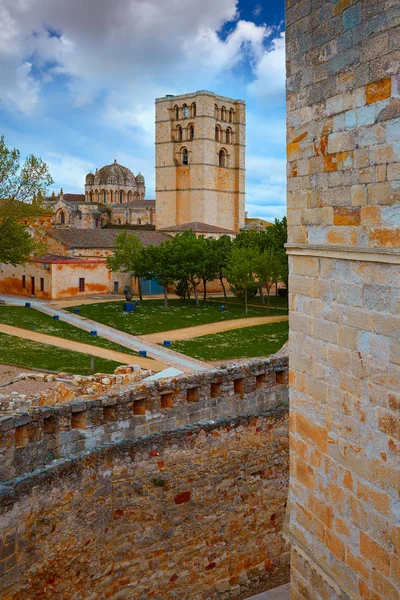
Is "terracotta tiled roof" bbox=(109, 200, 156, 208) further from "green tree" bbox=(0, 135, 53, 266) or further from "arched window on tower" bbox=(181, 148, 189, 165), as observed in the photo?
"green tree" bbox=(0, 135, 53, 266)

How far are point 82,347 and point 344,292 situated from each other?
19936 millimetres

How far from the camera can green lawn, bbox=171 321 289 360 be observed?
2327cm

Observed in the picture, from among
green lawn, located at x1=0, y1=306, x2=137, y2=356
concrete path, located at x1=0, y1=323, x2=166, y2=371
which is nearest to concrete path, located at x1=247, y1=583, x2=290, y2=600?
concrete path, located at x1=0, y1=323, x2=166, y2=371

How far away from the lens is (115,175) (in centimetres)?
8412

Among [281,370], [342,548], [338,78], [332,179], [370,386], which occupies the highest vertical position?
[338,78]

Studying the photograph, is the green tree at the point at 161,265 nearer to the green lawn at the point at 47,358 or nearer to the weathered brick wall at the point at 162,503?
the green lawn at the point at 47,358

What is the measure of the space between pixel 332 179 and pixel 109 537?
5180mm

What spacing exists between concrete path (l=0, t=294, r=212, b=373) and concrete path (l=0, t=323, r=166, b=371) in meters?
0.76

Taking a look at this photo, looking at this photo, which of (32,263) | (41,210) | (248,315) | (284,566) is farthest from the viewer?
(32,263)

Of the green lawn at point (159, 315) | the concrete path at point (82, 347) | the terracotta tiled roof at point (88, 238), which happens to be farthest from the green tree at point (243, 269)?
the terracotta tiled roof at point (88, 238)

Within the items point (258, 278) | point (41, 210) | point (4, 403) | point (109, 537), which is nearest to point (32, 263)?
point (41, 210)

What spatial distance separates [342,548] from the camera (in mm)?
4781

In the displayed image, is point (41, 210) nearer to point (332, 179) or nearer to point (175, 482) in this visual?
point (175, 482)

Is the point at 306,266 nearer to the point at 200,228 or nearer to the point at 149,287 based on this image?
the point at 149,287
